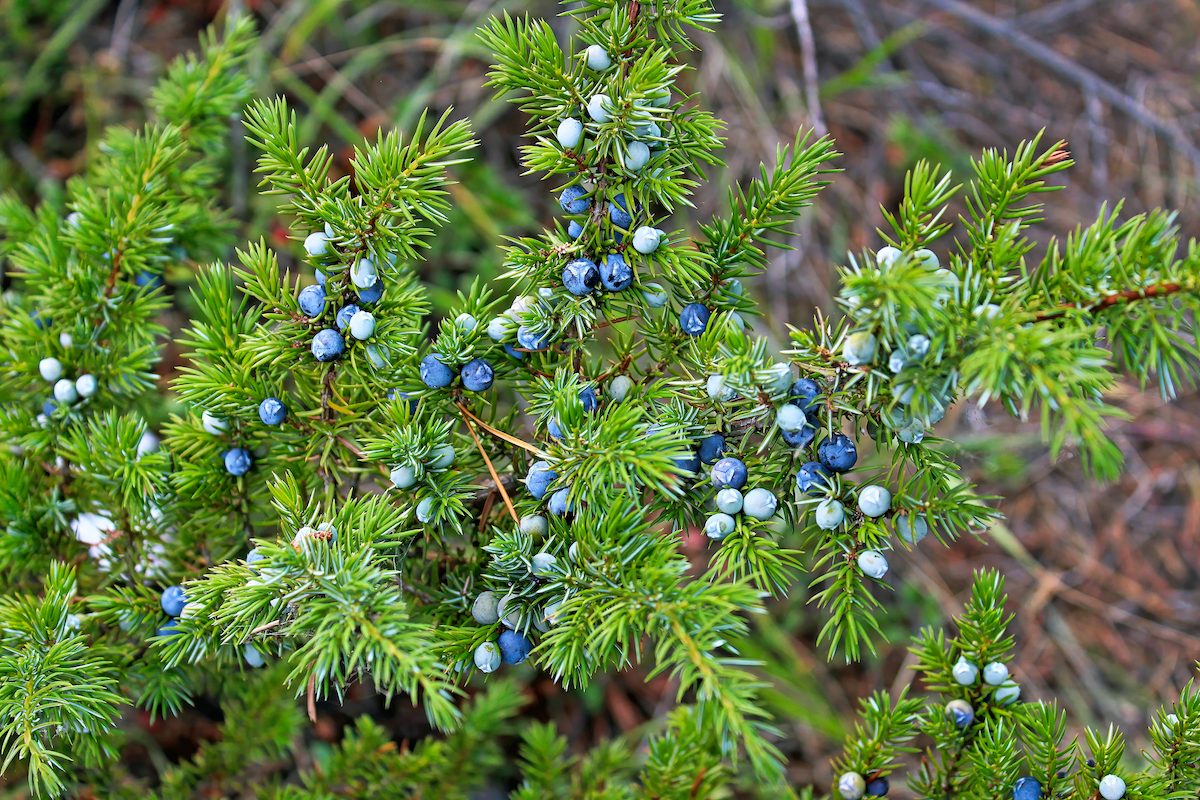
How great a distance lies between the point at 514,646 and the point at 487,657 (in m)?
0.04

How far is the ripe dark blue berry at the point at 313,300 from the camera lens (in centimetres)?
95

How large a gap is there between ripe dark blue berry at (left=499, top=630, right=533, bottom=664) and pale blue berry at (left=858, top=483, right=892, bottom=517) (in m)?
0.39

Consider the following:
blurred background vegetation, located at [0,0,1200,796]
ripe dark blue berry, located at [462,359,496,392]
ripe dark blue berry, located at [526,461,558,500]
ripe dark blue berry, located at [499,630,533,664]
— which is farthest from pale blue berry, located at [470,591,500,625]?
blurred background vegetation, located at [0,0,1200,796]

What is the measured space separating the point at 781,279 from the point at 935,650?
172cm

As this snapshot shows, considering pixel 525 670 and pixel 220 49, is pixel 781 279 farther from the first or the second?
pixel 220 49

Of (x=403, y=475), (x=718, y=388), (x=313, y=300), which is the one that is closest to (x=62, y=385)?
(x=313, y=300)

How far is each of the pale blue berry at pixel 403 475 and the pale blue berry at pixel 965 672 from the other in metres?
0.72

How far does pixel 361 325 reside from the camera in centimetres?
93

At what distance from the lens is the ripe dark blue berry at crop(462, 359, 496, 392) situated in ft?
3.21

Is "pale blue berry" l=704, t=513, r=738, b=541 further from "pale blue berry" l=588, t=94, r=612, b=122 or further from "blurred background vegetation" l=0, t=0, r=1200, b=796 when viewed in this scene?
"blurred background vegetation" l=0, t=0, r=1200, b=796

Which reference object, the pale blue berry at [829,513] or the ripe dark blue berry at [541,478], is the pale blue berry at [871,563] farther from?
the ripe dark blue berry at [541,478]

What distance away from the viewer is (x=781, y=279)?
268cm

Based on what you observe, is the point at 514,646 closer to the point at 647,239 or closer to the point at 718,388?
the point at 718,388

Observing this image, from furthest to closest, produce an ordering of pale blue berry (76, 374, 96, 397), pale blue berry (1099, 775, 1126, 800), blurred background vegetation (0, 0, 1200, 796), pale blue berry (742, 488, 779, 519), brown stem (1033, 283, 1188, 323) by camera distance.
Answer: blurred background vegetation (0, 0, 1200, 796), pale blue berry (76, 374, 96, 397), pale blue berry (1099, 775, 1126, 800), pale blue berry (742, 488, 779, 519), brown stem (1033, 283, 1188, 323)
